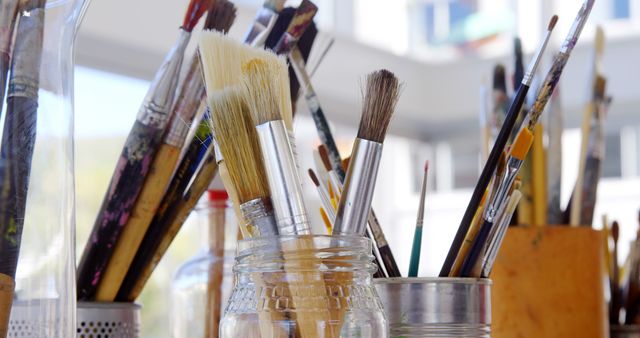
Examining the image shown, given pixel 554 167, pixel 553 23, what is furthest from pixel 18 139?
pixel 554 167

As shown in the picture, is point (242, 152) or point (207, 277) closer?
point (242, 152)

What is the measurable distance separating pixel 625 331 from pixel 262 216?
0.37m

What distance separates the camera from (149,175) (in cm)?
42

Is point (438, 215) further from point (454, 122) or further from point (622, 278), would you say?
point (622, 278)

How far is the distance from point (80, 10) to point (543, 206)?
28 cm

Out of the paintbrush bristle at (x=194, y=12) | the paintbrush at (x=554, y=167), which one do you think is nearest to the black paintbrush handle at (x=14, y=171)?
the paintbrush bristle at (x=194, y=12)

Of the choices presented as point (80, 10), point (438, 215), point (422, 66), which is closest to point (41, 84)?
point (80, 10)

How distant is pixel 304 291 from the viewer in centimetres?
30

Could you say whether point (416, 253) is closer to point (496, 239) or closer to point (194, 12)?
point (496, 239)

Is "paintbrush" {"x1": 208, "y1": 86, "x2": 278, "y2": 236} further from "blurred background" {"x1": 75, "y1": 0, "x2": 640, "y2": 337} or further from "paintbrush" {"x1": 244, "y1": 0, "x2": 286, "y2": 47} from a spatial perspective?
"blurred background" {"x1": 75, "y1": 0, "x2": 640, "y2": 337}

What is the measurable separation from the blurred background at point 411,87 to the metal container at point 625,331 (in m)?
0.53

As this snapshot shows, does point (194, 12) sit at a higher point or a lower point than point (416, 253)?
higher

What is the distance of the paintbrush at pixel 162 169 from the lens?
1.39 feet

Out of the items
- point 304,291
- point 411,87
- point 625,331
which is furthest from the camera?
point 411,87
